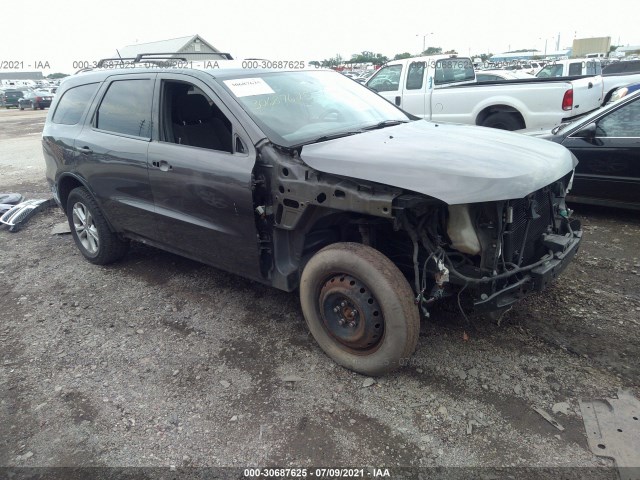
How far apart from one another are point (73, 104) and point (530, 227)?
14.1 feet

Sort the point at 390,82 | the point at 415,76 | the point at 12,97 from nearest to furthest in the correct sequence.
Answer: the point at 415,76 < the point at 390,82 < the point at 12,97

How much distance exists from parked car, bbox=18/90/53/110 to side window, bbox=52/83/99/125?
28885 mm

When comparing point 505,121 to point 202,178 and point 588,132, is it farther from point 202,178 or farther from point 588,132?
point 202,178

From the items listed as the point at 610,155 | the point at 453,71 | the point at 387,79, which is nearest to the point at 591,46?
the point at 453,71

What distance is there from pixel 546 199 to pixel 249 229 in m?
1.95

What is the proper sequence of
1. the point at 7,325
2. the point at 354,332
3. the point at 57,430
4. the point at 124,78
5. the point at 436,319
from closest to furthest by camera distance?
the point at 57,430 → the point at 354,332 → the point at 436,319 → the point at 7,325 → the point at 124,78

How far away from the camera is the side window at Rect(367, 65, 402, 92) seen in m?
9.65

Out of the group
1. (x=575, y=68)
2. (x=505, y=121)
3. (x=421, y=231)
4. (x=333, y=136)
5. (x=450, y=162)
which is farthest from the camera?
(x=575, y=68)

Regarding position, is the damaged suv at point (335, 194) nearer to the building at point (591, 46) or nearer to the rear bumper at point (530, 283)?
the rear bumper at point (530, 283)

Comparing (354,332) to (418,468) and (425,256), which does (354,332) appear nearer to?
(425,256)

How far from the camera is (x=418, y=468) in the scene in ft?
7.49

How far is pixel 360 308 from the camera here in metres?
2.80

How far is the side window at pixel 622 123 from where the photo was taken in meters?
4.90

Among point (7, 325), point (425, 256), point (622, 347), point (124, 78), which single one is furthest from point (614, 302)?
point (7, 325)
